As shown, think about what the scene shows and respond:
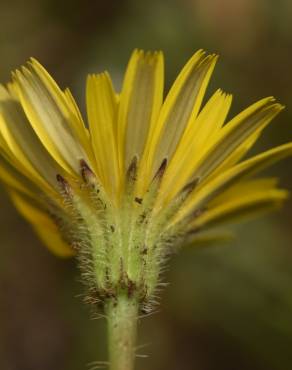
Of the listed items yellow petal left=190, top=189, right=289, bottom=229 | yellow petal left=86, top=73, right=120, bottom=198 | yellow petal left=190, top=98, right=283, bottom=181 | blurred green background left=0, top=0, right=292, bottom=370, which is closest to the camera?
yellow petal left=86, top=73, right=120, bottom=198

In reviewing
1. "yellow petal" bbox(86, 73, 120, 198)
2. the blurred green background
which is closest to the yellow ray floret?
"yellow petal" bbox(86, 73, 120, 198)

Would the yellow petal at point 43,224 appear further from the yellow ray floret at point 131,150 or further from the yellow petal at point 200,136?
the yellow petal at point 200,136

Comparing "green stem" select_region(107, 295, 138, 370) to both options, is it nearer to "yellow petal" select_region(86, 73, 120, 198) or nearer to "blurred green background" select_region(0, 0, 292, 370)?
"yellow petal" select_region(86, 73, 120, 198)

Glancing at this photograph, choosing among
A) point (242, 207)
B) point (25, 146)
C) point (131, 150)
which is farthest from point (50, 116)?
point (242, 207)

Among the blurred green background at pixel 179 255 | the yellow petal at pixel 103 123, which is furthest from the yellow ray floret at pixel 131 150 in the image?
the blurred green background at pixel 179 255

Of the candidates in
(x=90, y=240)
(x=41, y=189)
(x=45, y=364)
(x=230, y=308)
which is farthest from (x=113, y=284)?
(x=45, y=364)

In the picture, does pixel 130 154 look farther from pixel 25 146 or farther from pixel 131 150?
pixel 25 146
